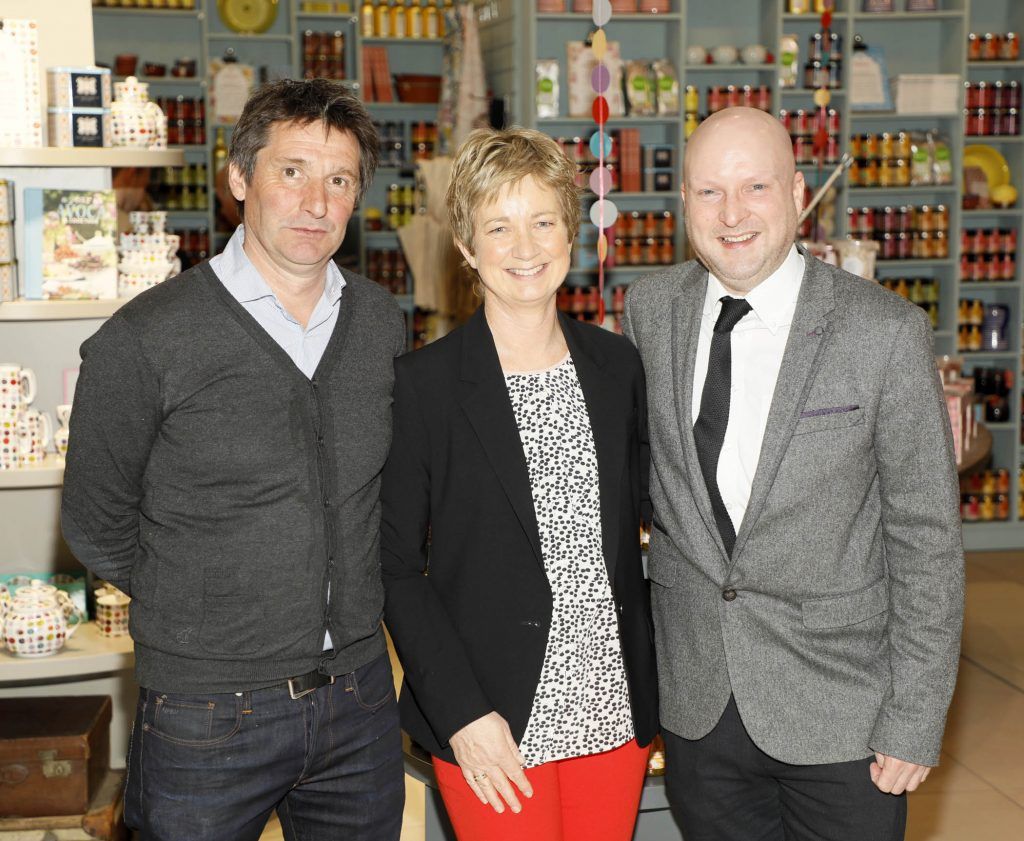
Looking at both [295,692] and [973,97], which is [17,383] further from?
[973,97]

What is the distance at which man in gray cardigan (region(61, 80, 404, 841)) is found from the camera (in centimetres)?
193

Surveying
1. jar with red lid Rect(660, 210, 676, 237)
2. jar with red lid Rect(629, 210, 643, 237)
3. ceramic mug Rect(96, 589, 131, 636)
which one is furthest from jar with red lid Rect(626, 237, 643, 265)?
ceramic mug Rect(96, 589, 131, 636)

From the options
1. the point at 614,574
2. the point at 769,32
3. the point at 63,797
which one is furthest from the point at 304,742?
→ the point at 769,32

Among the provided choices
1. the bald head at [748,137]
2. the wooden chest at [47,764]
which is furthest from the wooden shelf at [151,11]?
the bald head at [748,137]

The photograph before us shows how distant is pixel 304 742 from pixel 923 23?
646 centimetres

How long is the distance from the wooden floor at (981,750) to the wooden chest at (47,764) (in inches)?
24.0

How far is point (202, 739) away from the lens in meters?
1.93

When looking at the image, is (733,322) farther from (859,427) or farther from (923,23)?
(923,23)

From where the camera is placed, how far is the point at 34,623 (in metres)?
3.01

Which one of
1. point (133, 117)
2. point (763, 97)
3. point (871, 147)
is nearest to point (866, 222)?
point (871, 147)

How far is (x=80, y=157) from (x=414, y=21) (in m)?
5.18

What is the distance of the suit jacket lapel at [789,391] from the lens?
1899 mm

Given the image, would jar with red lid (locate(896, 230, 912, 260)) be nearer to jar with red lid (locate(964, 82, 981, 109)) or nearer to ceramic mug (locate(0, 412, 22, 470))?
jar with red lid (locate(964, 82, 981, 109))

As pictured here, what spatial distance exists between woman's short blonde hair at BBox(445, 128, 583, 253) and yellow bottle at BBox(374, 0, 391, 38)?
20.1ft
